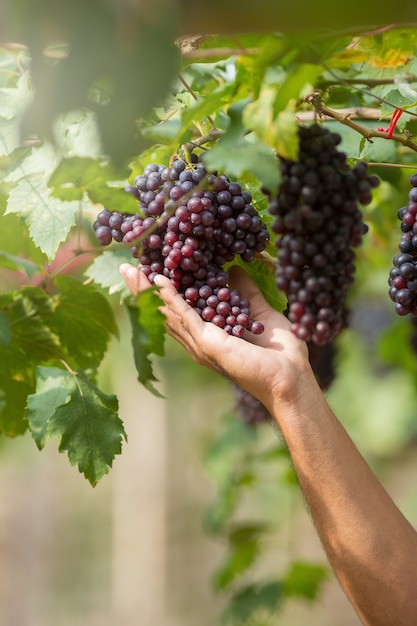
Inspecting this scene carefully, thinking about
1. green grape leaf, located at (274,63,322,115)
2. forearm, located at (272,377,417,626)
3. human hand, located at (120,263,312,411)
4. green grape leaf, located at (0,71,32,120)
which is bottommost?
forearm, located at (272,377,417,626)

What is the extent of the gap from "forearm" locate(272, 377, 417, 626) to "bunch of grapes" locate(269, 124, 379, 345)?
0.56m

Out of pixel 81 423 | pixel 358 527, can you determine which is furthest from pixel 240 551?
pixel 81 423

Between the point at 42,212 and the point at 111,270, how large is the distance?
0.60 feet

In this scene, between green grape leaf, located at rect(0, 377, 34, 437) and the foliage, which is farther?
green grape leaf, located at rect(0, 377, 34, 437)

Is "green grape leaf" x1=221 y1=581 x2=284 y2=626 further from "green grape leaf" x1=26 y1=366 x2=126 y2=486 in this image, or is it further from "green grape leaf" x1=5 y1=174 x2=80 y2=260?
"green grape leaf" x1=5 y1=174 x2=80 y2=260

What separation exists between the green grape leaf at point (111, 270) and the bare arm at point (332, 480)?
0.14 meters

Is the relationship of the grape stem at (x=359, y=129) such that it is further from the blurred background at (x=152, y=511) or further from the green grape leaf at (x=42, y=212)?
the blurred background at (x=152, y=511)

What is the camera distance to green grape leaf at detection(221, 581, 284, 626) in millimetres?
3176

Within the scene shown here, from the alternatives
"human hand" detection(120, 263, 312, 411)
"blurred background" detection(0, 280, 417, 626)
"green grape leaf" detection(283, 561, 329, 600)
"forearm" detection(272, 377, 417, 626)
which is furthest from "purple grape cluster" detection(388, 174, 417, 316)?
"blurred background" detection(0, 280, 417, 626)

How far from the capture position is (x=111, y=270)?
1564 mm

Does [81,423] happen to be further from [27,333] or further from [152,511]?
[152,511]

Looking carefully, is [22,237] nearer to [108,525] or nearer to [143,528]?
[143,528]

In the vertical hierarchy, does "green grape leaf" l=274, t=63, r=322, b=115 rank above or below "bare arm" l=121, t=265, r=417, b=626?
above

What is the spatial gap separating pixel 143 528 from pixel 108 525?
1.53 meters
